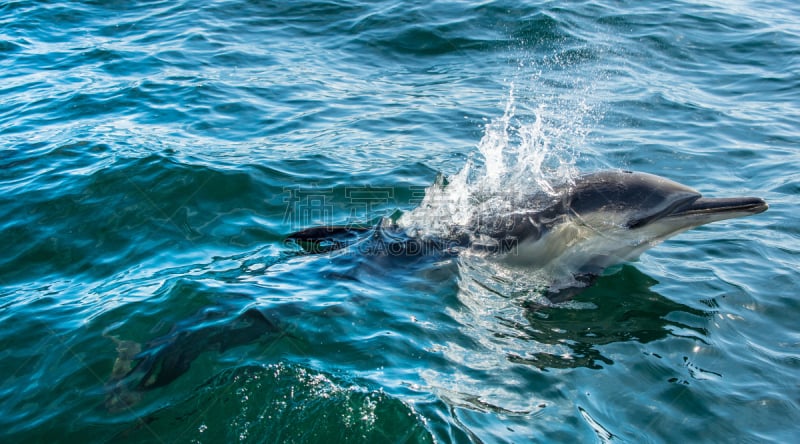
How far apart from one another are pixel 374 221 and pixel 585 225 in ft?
9.26

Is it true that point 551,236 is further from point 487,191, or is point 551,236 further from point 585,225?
point 487,191

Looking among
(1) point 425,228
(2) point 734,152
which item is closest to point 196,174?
(1) point 425,228

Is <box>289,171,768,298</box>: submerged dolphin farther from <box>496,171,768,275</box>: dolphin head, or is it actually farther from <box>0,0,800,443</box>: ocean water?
<box>0,0,800,443</box>: ocean water

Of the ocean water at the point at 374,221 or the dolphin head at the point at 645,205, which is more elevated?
the dolphin head at the point at 645,205

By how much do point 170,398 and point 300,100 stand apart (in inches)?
330

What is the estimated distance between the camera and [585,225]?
646 cm

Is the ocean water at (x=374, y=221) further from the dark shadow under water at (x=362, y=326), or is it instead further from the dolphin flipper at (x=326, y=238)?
the dolphin flipper at (x=326, y=238)

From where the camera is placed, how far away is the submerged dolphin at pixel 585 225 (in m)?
6.11

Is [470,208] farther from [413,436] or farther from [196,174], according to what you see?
[196,174]

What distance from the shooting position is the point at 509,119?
36.9 feet

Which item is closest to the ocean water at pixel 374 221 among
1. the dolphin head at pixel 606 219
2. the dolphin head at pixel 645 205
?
the dolphin head at pixel 606 219

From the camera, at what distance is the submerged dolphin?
6.11 m

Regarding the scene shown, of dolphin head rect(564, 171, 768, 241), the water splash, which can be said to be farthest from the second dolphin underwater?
the water splash

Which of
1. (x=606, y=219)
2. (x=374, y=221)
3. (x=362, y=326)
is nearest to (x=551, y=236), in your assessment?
(x=606, y=219)
